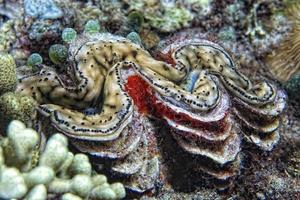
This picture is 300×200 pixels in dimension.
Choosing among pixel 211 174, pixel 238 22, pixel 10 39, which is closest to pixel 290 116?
pixel 238 22

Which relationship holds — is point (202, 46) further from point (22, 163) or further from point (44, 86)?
point (22, 163)

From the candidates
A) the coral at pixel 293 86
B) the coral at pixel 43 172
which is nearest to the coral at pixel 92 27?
the coral at pixel 43 172

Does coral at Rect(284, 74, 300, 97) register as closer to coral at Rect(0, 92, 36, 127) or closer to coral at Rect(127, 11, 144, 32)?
coral at Rect(127, 11, 144, 32)

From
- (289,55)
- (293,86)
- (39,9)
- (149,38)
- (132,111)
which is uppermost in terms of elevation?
(39,9)

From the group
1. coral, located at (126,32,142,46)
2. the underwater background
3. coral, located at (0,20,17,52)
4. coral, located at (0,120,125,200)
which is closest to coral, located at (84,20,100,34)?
the underwater background

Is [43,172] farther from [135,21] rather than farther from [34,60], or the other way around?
[135,21]

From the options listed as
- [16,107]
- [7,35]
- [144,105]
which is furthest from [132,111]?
[7,35]

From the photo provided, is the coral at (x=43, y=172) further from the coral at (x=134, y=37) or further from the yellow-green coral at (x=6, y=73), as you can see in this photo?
the coral at (x=134, y=37)
